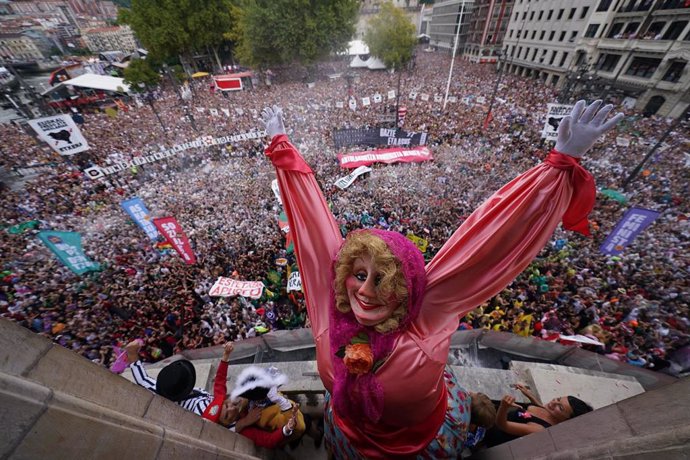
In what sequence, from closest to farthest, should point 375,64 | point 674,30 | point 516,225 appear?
point 516,225, point 674,30, point 375,64

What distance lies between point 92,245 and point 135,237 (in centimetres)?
117

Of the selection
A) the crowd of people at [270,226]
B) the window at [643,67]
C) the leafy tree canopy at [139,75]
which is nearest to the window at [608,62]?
the window at [643,67]

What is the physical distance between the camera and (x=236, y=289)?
6895 mm

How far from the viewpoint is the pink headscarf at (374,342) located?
181 centimetres

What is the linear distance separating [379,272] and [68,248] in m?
7.87

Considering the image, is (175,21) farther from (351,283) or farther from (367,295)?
(367,295)

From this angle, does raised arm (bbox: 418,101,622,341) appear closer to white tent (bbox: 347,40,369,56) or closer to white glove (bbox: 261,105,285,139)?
white glove (bbox: 261,105,285,139)

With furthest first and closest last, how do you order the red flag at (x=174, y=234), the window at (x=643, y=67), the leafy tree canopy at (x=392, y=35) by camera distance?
the leafy tree canopy at (x=392, y=35) < the window at (x=643, y=67) < the red flag at (x=174, y=234)

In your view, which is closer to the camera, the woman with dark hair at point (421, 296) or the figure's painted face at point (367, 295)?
the woman with dark hair at point (421, 296)

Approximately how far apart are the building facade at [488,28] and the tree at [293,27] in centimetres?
2008

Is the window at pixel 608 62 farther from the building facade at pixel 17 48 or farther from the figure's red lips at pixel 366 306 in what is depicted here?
the building facade at pixel 17 48

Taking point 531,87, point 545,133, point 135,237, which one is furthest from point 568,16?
point 135,237

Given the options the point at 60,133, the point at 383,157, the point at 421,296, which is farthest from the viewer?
the point at 383,157

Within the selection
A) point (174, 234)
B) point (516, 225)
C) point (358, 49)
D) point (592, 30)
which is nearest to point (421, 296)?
point (516, 225)
